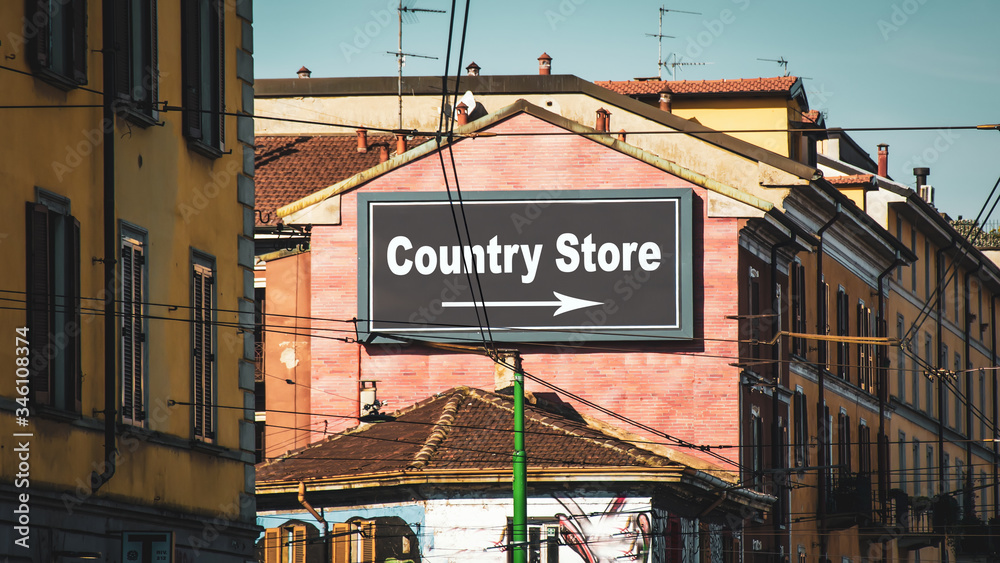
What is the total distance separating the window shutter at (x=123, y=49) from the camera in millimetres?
18172

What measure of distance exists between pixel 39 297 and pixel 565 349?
21742 millimetres

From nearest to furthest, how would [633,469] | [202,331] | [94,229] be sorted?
[94,229] < [202,331] < [633,469]

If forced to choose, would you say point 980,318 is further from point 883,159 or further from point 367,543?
point 367,543

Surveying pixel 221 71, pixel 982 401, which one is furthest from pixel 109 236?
pixel 982 401

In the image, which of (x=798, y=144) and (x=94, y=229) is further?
(x=798, y=144)

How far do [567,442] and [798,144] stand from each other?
774 inches

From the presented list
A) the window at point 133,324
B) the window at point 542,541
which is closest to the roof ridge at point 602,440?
the window at point 542,541

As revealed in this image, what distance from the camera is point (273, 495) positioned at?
109 feet

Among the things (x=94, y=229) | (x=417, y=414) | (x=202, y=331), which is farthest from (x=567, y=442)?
(x=94, y=229)

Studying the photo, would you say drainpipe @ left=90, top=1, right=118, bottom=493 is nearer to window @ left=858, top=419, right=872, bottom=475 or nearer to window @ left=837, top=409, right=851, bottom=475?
window @ left=837, top=409, right=851, bottom=475

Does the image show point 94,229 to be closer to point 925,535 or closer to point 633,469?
point 633,469

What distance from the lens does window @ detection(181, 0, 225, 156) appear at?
2023cm

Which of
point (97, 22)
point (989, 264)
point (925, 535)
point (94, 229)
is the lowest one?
point (925, 535)

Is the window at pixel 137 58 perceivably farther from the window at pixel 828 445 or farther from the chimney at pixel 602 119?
the window at pixel 828 445
